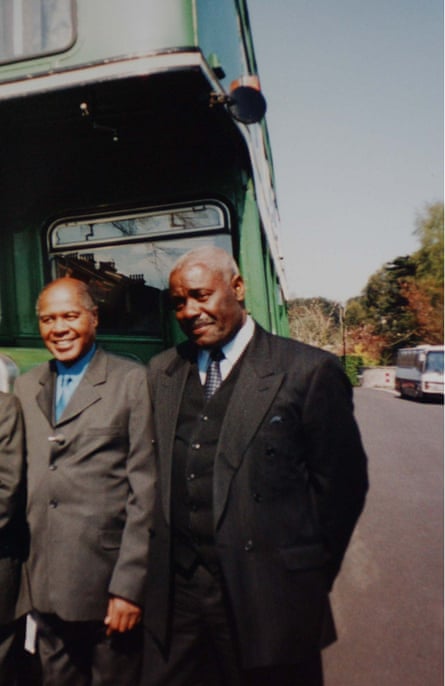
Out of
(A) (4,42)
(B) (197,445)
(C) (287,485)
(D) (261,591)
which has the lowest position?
(D) (261,591)

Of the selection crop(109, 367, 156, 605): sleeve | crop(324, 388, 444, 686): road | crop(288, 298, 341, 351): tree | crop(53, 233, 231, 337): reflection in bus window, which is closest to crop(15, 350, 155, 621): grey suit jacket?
crop(109, 367, 156, 605): sleeve

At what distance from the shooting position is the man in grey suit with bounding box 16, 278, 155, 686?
1703mm

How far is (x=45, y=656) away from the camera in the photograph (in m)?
1.81

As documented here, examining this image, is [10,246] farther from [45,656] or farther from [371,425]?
[371,425]

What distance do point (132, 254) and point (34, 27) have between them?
3.55 feet

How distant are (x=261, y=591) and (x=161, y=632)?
40cm

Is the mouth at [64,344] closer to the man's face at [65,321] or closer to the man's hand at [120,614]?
the man's face at [65,321]

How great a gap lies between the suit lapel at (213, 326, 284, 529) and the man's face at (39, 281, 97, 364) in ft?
2.04

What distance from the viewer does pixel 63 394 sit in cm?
187

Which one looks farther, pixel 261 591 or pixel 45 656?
pixel 45 656

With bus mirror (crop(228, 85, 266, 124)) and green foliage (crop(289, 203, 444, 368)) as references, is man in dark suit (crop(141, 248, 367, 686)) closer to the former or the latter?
bus mirror (crop(228, 85, 266, 124))

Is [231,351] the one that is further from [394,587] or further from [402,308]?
[402,308]

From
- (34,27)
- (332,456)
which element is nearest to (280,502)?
(332,456)

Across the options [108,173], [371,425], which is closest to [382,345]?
[371,425]
